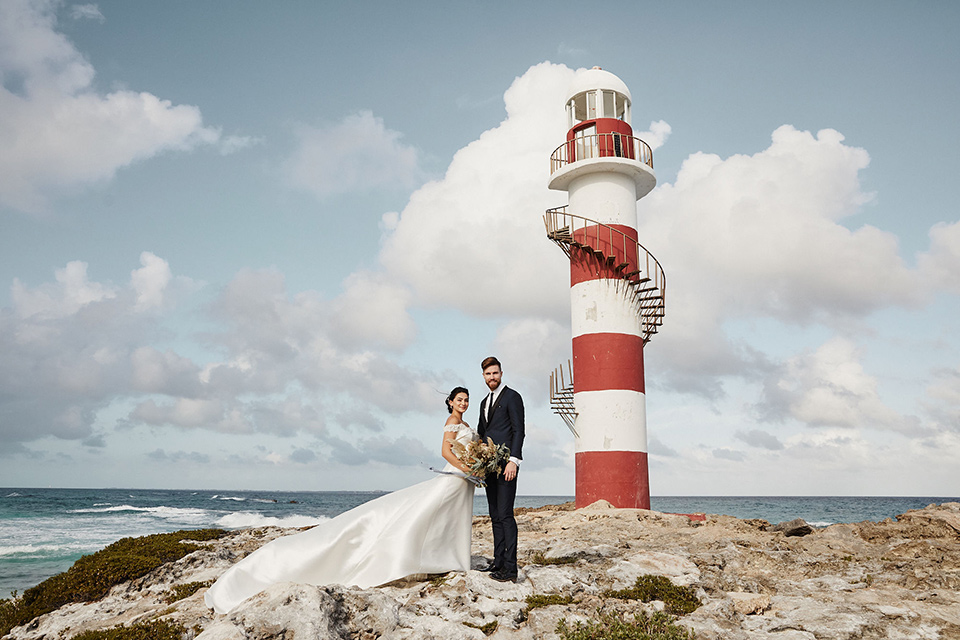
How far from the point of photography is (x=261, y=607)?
4457 millimetres

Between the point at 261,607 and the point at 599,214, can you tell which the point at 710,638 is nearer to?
the point at 261,607

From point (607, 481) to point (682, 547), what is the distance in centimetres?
506

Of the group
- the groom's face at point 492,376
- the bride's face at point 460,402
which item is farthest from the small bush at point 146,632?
the groom's face at point 492,376

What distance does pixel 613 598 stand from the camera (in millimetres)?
5848

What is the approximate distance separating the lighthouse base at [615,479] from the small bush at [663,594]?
25.4 ft

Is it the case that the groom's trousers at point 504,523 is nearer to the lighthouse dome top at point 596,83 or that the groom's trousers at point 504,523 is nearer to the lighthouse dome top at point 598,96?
the lighthouse dome top at point 598,96

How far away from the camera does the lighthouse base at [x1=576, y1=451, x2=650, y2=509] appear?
14.1 m

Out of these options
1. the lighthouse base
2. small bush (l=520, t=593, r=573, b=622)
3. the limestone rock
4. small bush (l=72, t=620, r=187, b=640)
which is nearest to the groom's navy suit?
small bush (l=520, t=593, r=573, b=622)

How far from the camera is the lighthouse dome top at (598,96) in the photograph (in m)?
16.3

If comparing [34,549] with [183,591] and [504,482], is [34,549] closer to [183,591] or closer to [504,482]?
[183,591]

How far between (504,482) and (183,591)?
12.0 ft

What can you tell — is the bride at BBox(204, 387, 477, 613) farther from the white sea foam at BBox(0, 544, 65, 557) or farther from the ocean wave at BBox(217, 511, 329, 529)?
the ocean wave at BBox(217, 511, 329, 529)

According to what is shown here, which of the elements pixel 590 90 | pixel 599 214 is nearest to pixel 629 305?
pixel 599 214

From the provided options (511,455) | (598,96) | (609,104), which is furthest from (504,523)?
(609,104)
